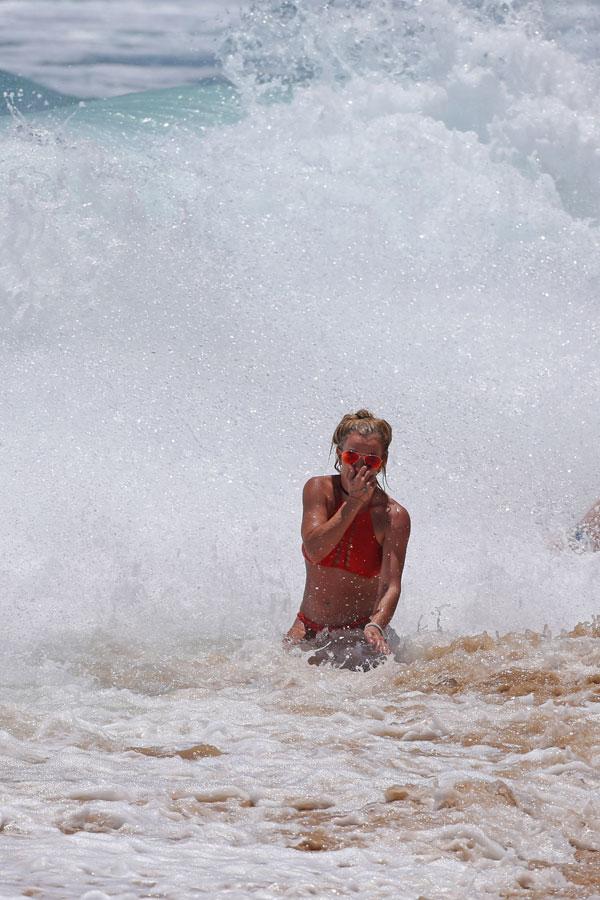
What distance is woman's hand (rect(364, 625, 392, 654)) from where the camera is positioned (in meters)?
4.23

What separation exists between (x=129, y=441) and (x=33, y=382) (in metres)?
0.89

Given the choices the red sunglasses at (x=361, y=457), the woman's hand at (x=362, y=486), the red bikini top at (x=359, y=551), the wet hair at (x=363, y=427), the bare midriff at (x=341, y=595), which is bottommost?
the bare midriff at (x=341, y=595)

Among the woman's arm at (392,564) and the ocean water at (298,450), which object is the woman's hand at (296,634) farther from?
the woman's arm at (392,564)

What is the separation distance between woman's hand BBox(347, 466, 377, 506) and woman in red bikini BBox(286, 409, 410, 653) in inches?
0.5

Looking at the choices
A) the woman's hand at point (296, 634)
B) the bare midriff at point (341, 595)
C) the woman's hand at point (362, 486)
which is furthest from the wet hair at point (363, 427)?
the woman's hand at point (296, 634)

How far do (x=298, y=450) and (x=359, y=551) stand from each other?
8.36ft

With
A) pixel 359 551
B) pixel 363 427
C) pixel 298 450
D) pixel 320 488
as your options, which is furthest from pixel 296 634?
pixel 298 450

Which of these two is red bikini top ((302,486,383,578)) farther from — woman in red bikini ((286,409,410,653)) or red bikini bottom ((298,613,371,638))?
red bikini bottom ((298,613,371,638))

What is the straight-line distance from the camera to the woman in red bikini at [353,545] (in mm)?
4297

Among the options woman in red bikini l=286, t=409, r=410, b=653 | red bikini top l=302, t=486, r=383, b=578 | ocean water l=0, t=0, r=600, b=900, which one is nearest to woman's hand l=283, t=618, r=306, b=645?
woman in red bikini l=286, t=409, r=410, b=653

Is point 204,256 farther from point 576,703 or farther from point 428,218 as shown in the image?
point 576,703

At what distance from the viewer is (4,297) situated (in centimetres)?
824

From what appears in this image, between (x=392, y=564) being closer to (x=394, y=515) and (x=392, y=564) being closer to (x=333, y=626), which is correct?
(x=394, y=515)

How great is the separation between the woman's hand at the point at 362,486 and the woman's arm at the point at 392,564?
0.82ft
